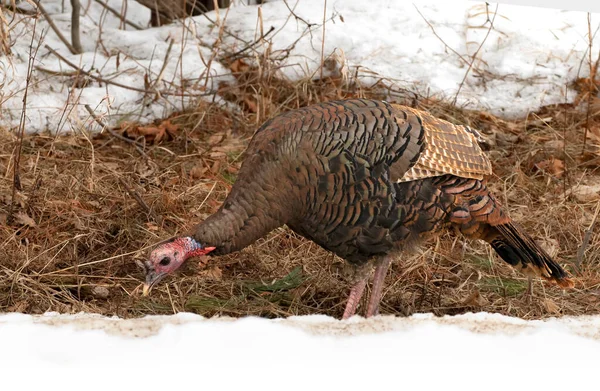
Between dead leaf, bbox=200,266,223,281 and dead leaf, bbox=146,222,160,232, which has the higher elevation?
dead leaf, bbox=146,222,160,232

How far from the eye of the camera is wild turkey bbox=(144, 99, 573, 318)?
3.23m

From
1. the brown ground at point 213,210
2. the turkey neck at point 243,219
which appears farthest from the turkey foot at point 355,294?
the turkey neck at point 243,219

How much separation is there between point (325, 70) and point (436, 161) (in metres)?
2.54

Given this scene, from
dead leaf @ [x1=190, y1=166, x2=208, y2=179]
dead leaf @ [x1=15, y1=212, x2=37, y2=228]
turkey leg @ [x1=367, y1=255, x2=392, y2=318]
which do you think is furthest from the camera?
dead leaf @ [x1=190, y1=166, x2=208, y2=179]

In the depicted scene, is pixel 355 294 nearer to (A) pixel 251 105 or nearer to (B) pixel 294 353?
(B) pixel 294 353

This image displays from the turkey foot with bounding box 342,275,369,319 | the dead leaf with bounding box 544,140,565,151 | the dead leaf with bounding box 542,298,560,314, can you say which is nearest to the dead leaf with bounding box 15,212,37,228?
the turkey foot with bounding box 342,275,369,319

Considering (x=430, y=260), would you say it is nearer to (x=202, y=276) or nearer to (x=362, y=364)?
(x=202, y=276)

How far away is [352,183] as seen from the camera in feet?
10.6

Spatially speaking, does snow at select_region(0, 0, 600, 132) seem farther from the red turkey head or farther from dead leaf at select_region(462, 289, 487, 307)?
the red turkey head

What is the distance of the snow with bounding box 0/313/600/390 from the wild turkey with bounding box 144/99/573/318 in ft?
2.56

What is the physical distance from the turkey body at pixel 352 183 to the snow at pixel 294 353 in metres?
0.79

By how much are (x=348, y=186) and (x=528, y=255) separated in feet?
2.88

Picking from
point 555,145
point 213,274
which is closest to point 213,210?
point 213,274

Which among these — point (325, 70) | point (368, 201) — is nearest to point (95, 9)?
point (325, 70)
